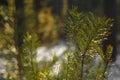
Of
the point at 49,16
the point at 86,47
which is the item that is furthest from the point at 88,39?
the point at 49,16

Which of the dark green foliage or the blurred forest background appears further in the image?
the blurred forest background

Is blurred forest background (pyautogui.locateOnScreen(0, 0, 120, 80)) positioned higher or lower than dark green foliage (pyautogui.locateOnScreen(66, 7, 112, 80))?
higher

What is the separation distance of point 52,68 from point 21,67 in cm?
18

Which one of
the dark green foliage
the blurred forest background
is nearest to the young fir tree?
the dark green foliage

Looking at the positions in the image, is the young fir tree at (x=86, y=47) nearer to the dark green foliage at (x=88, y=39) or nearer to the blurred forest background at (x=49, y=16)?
the dark green foliage at (x=88, y=39)

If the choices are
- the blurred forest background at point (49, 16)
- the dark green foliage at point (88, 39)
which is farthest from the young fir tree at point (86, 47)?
the blurred forest background at point (49, 16)

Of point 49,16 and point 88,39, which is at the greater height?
point 49,16

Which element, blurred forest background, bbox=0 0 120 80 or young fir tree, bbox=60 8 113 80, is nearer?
young fir tree, bbox=60 8 113 80

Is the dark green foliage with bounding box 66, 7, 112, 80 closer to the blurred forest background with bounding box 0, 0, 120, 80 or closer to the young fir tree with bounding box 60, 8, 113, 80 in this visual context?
the young fir tree with bounding box 60, 8, 113, 80

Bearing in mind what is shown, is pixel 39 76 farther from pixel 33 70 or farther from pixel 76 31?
pixel 76 31

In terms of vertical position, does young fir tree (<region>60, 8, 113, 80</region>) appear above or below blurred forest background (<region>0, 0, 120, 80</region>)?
below

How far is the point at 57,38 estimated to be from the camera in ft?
42.2

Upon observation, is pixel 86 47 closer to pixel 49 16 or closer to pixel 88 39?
pixel 88 39

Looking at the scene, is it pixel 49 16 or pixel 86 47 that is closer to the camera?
pixel 86 47
